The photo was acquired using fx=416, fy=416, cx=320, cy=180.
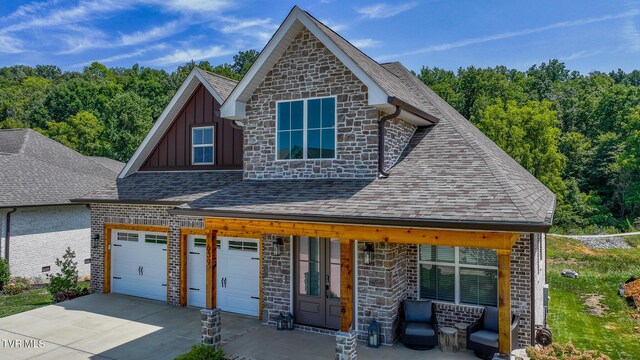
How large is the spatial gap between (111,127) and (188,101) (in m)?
38.9

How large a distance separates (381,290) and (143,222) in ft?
25.9

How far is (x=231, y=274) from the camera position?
1168 centimetres

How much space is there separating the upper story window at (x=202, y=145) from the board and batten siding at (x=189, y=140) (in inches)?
5.5

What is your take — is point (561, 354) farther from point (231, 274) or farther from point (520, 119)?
point (520, 119)

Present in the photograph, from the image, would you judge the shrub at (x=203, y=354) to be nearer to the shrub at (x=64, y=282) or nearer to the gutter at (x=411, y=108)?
the gutter at (x=411, y=108)

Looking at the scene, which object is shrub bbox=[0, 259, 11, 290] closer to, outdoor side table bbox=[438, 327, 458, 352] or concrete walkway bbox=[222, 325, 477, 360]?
concrete walkway bbox=[222, 325, 477, 360]

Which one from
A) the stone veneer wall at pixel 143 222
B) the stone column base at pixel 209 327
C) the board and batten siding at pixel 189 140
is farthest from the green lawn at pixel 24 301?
the stone column base at pixel 209 327

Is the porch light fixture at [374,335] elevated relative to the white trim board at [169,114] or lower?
lower

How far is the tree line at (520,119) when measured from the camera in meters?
33.2

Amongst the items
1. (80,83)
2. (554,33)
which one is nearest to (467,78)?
(554,33)

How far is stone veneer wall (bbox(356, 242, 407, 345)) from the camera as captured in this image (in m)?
8.96

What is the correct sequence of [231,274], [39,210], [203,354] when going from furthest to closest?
1. [39,210]
2. [231,274]
3. [203,354]

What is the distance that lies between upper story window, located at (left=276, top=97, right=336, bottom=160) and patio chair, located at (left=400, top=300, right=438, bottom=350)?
157 inches

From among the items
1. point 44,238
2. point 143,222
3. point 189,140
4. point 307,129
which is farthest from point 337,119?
point 44,238
